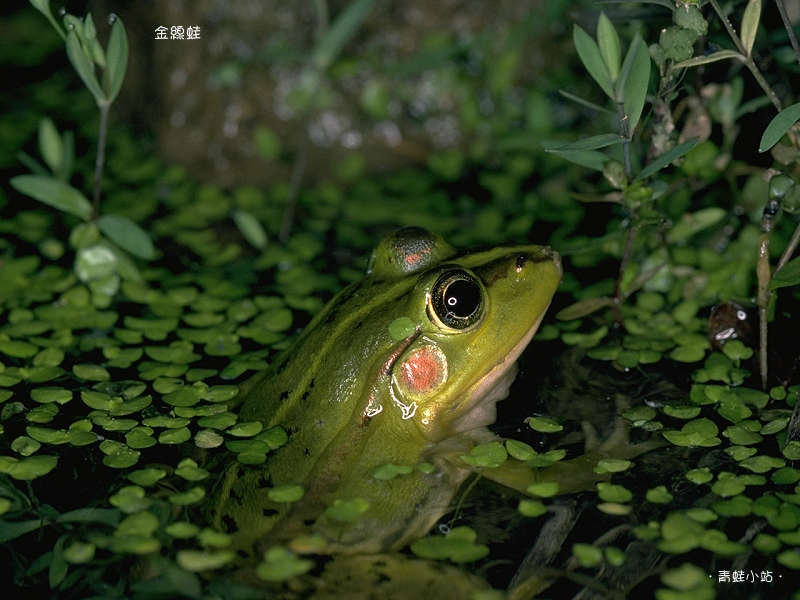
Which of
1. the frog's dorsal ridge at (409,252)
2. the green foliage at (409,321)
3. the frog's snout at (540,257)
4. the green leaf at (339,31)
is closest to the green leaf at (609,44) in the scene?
the green foliage at (409,321)

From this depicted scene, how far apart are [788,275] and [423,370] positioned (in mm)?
1175

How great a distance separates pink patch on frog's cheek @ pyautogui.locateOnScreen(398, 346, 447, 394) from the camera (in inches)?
113

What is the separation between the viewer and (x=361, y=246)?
4.33 meters

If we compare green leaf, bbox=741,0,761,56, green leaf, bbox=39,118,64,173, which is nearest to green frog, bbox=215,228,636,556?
green leaf, bbox=741,0,761,56

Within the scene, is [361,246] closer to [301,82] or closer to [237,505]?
[301,82]

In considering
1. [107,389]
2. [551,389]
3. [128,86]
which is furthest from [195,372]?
[128,86]

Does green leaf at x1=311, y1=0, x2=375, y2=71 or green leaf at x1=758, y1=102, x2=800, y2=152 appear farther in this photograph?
green leaf at x1=311, y1=0, x2=375, y2=71

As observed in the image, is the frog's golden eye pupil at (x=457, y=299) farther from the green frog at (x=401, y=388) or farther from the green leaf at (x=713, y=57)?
the green leaf at (x=713, y=57)

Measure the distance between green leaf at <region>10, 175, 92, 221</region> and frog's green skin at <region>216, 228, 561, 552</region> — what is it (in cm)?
128

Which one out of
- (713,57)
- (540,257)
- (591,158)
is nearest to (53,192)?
(540,257)

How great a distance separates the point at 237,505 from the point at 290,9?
10.1 feet

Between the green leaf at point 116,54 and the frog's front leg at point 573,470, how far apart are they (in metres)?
1.89

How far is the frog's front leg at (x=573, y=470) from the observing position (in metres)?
2.81

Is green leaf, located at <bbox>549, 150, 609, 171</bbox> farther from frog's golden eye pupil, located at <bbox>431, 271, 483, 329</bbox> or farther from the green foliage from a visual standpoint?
frog's golden eye pupil, located at <bbox>431, 271, 483, 329</bbox>
